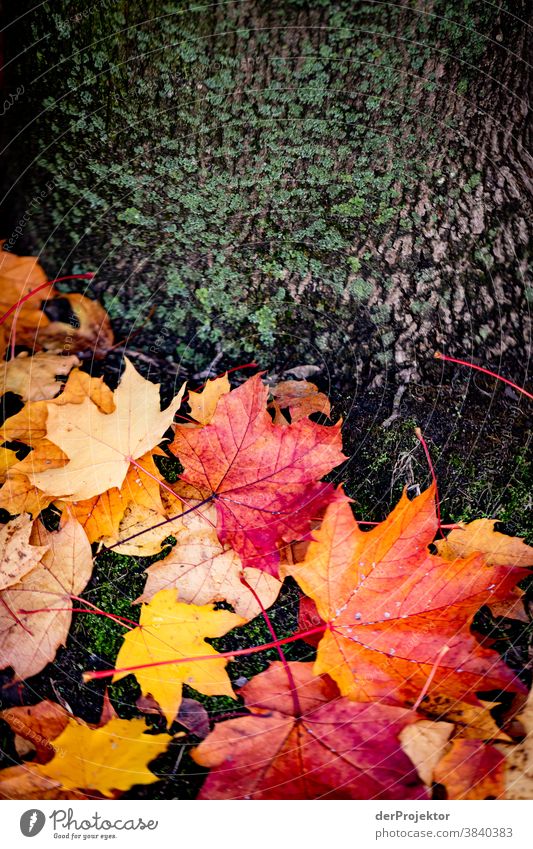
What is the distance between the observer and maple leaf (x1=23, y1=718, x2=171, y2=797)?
67 centimetres

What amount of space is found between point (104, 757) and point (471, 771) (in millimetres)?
406

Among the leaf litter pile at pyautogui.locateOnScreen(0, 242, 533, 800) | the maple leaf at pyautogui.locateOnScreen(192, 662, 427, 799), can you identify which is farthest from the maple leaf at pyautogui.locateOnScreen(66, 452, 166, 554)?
the maple leaf at pyautogui.locateOnScreen(192, 662, 427, 799)

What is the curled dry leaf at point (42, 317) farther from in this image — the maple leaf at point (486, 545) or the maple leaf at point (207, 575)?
the maple leaf at point (486, 545)

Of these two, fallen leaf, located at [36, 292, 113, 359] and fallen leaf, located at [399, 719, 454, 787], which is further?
fallen leaf, located at [36, 292, 113, 359]

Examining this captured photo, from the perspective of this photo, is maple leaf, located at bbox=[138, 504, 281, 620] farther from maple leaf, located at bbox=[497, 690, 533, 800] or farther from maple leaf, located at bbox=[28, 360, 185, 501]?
maple leaf, located at bbox=[497, 690, 533, 800]

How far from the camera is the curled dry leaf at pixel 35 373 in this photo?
787 millimetres

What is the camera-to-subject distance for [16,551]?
0.75 metres

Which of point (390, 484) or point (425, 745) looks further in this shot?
point (390, 484)

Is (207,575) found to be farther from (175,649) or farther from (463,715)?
(463,715)

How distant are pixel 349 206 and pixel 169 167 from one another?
0.77ft

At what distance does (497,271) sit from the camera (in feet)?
2.50

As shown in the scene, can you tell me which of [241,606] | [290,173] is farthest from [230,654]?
[290,173]

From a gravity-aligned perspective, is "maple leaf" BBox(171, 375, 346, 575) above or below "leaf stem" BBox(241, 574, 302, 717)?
above

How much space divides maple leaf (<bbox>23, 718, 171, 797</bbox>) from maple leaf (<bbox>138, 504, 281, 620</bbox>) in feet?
0.50
